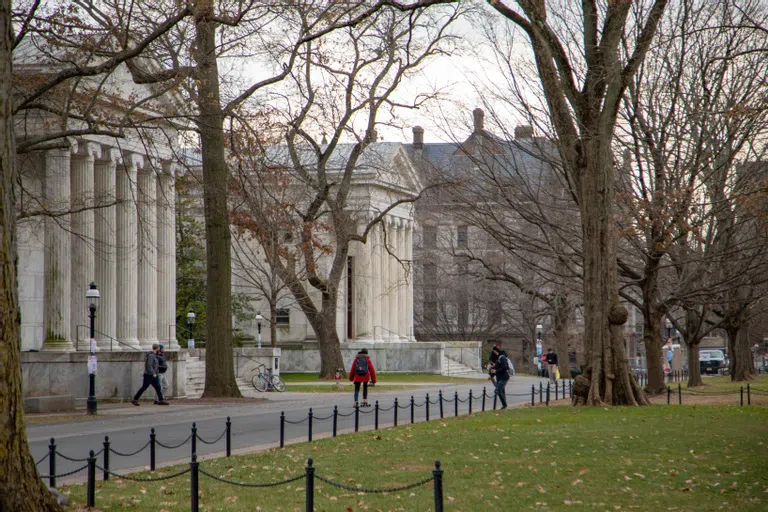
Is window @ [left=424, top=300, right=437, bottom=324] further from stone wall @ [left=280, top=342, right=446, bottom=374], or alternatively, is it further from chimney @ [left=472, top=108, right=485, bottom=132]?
chimney @ [left=472, top=108, right=485, bottom=132]

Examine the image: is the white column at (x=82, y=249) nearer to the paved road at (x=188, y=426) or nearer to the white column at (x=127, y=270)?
the white column at (x=127, y=270)

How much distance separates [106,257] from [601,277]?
814 inches

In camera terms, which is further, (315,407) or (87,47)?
(315,407)

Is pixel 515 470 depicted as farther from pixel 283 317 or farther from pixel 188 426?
pixel 283 317

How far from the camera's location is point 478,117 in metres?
34.4

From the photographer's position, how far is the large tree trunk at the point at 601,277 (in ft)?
86.7

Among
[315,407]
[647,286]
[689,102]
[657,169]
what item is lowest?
[315,407]

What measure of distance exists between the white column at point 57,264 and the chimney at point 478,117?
47.2 feet

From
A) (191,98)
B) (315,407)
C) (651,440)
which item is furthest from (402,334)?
(651,440)

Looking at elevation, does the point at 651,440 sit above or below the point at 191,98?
below

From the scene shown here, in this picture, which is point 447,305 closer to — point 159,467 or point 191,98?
point 191,98

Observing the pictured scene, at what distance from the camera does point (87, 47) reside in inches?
901

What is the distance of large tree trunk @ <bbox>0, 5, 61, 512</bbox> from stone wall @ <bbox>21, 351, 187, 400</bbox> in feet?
74.5

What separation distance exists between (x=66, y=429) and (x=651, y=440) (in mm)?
13177
